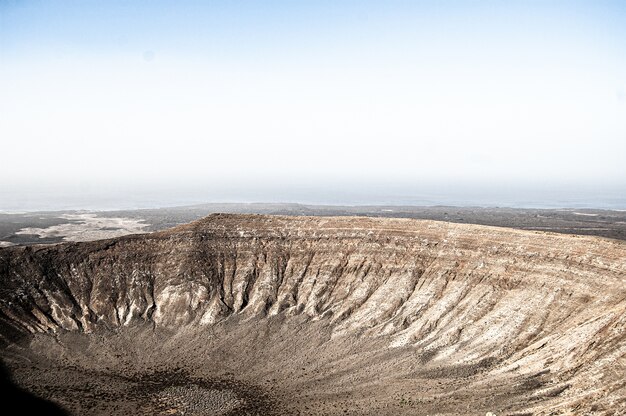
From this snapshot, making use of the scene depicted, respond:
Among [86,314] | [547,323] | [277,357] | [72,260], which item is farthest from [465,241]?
[72,260]

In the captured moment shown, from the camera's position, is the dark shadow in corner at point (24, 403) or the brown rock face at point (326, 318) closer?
the dark shadow in corner at point (24, 403)

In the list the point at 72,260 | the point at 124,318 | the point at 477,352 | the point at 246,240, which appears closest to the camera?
the point at 477,352

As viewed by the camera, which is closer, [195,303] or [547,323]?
[547,323]

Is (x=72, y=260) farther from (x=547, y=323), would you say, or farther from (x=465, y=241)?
(x=547, y=323)

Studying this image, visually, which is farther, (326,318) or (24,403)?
(326,318)

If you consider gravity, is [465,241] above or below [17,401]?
above

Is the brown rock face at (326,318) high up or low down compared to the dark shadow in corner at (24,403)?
up
